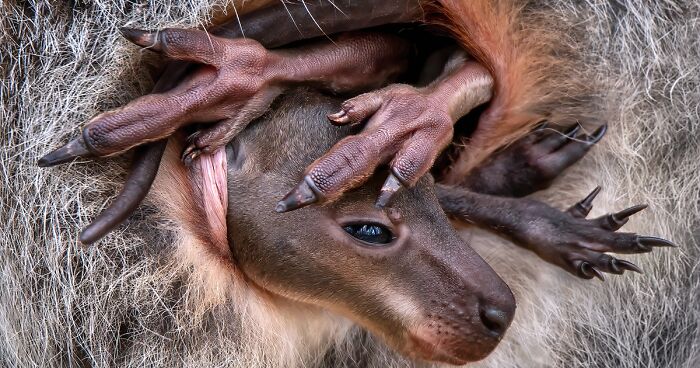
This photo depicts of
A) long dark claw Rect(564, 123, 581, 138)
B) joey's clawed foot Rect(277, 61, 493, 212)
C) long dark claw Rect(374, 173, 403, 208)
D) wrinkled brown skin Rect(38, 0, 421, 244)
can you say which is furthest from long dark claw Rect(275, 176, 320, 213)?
long dark claw Rect(564, 123, 581, 138)

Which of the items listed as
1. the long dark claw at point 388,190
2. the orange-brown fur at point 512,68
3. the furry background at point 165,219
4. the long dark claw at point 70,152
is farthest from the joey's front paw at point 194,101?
the orange-brown fur at point 512,68

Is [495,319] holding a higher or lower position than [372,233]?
lower

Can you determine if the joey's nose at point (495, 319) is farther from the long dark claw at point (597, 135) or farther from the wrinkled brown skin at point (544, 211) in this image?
the long dark claw at point (597, 135)

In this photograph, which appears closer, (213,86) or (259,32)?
(213,86)

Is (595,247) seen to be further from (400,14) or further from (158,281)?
(158,281)

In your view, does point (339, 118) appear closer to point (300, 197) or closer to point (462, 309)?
point (300, 197)

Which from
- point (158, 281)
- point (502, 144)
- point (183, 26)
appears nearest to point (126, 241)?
point (158, 281)

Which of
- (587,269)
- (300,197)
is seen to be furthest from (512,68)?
(300,197)
